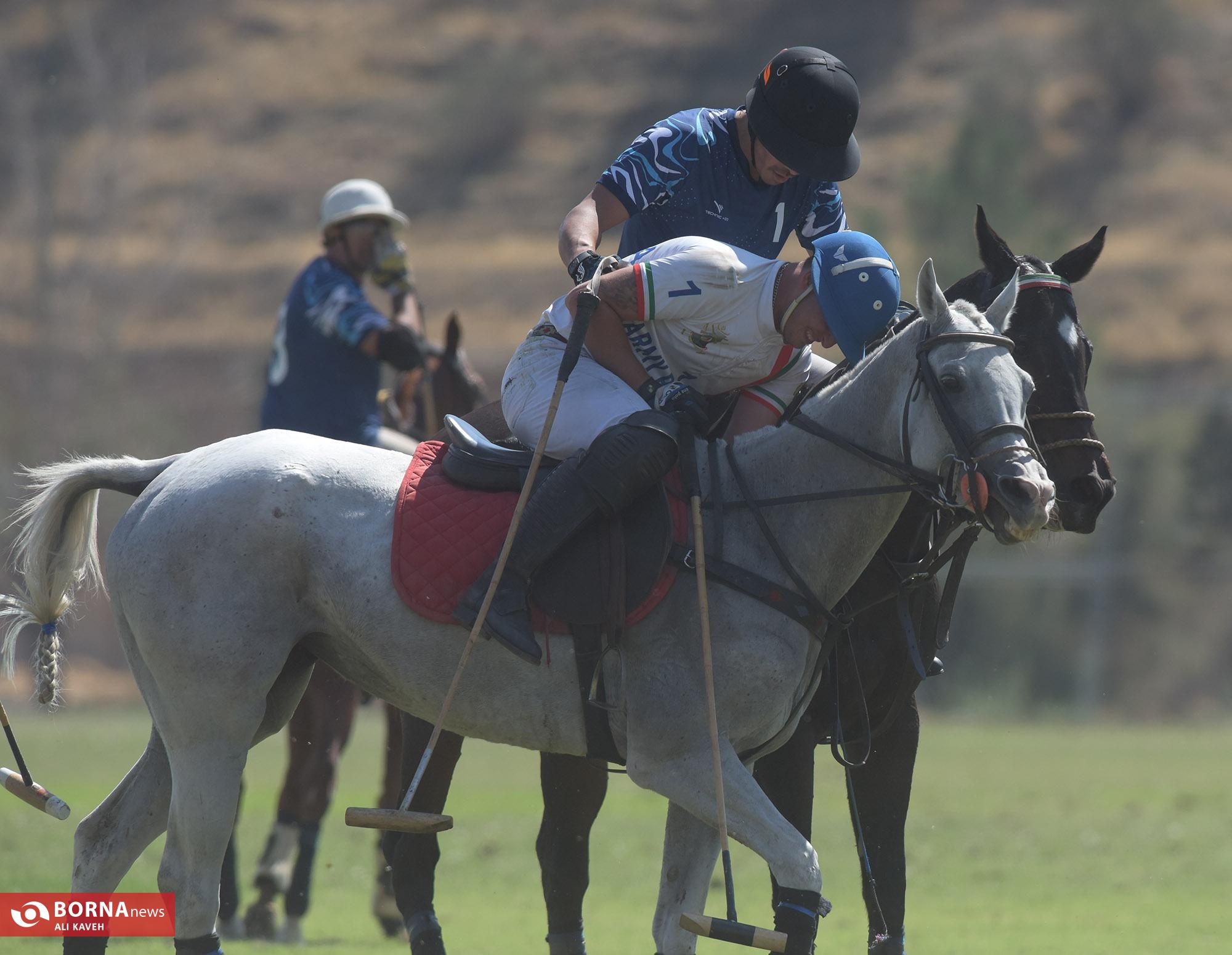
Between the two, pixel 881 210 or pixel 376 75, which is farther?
pixel 376 75

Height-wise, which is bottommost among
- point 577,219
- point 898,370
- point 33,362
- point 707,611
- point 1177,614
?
point 707,611

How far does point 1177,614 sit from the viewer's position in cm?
2758

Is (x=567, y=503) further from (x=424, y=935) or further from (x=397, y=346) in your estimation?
(x=397, y=346)

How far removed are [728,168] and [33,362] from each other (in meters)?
39.5

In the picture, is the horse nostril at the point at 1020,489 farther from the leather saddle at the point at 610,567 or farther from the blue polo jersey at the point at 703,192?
the blue polo jersey at the point at 703,192

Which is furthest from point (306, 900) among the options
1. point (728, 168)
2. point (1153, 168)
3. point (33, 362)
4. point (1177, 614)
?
point (1153, 168)

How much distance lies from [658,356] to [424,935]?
241 centimetres

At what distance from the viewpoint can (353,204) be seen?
368 inches

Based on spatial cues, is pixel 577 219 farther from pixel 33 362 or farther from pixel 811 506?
pixel 33 362

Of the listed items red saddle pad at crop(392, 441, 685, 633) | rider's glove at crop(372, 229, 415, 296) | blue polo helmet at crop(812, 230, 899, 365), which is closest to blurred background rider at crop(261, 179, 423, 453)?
rider's glove at crop(372, 229, 415, 296)

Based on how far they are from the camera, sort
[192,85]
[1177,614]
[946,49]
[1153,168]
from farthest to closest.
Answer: [192,85] < [946,49] < [1153,168] < [1177,614]

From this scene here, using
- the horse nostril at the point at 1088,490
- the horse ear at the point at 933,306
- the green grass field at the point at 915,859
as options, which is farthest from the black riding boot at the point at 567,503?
the green grass field at the point at 915,859

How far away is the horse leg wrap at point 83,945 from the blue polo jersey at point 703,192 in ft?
9.79

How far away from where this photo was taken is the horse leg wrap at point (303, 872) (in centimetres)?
833
